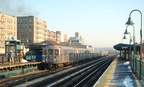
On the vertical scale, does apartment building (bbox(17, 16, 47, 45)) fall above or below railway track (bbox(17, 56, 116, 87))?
above

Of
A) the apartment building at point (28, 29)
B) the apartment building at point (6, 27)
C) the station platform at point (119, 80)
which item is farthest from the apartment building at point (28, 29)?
the station platform at point (119, 80)

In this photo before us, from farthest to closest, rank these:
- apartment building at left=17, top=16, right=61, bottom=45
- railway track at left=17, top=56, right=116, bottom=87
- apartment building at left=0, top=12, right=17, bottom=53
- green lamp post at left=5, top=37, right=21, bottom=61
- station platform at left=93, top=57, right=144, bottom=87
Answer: apartment building at left=17, top=16, right=61, bottom=45 → apartment building at left=0, top=12, right=17, bottom=53 → green lamp post at left=5, top=37, right=21, bottom=61 → railway track at left=17, top=56, right=116, bottom=87 → station platform at left=93, top=57, right=144, bottom=87

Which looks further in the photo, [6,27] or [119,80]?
[6,27]

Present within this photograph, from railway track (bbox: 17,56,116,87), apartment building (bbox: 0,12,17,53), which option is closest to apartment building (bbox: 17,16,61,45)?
apartment building (bbox: 0,12,17,53)

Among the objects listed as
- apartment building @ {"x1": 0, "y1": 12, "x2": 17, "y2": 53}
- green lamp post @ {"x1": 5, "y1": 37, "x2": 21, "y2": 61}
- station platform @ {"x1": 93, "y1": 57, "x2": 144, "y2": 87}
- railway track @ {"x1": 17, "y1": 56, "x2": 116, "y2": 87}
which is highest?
apartment building @ {"x1": 0, "y1": 12, "x2": 17, "y2": 53}

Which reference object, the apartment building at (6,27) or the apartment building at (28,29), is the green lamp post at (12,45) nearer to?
the apartment building at (6,27)

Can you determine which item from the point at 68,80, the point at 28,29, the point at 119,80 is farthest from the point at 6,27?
the point at 119,80

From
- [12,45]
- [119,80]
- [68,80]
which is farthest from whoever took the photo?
[12,45]

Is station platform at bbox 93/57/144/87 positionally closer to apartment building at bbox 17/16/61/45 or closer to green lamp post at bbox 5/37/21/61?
green lamp post at bbox 5/37/21/61

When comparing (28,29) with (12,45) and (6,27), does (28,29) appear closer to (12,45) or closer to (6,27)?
(6,27)

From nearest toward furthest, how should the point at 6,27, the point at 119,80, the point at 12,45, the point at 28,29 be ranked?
the point at 119,80 → the point at 12,45 → the point at 6,27 → the point at 28,29

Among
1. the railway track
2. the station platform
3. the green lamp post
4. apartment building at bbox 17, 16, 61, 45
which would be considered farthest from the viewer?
apartment building at bbox 17, 16, 61, 45

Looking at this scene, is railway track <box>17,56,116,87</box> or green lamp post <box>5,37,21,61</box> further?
green lamp post <box>5,37,21,61</box>

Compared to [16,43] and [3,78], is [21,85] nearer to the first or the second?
[3,78]
